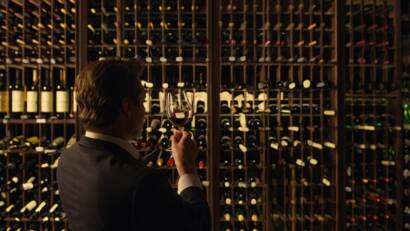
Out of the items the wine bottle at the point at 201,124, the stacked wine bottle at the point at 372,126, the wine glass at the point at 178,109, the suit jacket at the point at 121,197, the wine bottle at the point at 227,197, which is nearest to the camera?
the suit jacket at the point at 121,197

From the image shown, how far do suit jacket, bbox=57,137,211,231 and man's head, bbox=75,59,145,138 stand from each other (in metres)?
0.05

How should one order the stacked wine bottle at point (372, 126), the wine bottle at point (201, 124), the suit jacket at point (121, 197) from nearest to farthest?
the suit jacket at point (121, 197) < the wine bottle at point (201, 124) < the stacked wine bottle at point (372, 126)

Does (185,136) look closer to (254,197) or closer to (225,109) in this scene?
(225,109)

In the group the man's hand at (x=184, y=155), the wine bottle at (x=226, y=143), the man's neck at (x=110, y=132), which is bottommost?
the wine bottle at (x=226, y=143)

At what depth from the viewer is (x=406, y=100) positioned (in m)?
3.24

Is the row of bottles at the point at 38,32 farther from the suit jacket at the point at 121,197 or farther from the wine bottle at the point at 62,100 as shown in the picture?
the suit jacket at the point at 121,197

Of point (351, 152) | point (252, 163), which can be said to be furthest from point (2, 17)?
point (351, 152)

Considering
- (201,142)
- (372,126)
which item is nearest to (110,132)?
(201,142)

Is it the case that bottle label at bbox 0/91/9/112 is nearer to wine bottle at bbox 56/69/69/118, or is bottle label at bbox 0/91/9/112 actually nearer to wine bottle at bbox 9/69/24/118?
wine bottle at bbox 9/69/24/118

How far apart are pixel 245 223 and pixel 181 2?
6.33 feet

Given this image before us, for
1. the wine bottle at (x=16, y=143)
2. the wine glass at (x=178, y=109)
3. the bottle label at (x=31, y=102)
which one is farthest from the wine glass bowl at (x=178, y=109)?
the wine bottle at (x=16, y=143)

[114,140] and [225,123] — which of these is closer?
[114,140]

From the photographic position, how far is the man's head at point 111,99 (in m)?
0.92

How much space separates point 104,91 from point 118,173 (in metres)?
0.23
